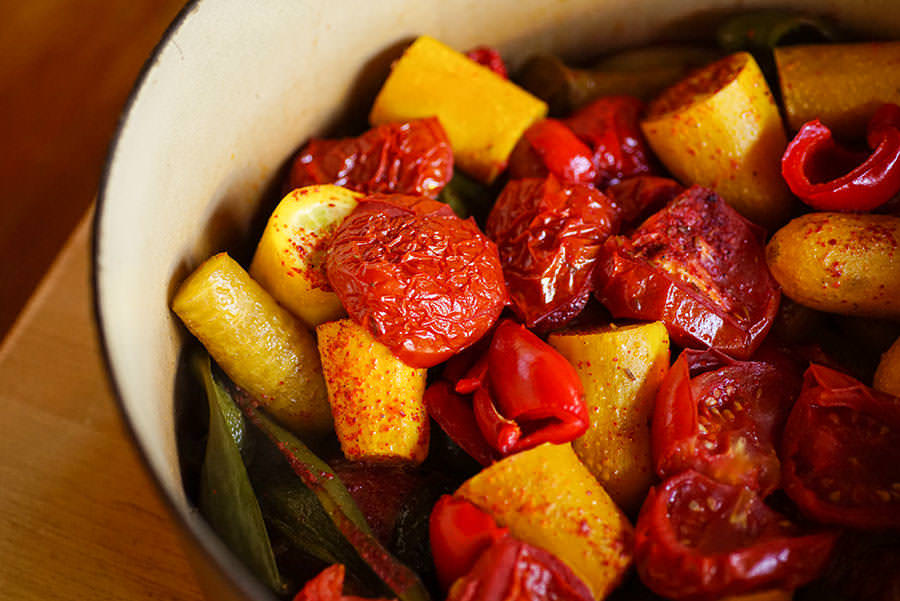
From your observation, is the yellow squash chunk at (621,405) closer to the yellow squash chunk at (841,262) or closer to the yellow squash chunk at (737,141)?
the yellow squash chunk at (841,262)

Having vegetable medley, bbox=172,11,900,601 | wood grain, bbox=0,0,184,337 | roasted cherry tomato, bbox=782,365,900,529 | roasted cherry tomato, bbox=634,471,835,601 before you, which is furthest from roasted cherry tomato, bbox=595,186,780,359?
wood grain, bbox=0,0,184,337

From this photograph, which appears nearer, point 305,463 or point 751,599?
point 751,599

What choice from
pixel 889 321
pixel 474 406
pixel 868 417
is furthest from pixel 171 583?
pixel 889 321

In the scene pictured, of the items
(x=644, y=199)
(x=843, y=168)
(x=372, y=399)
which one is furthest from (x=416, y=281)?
(x=843, y=168)

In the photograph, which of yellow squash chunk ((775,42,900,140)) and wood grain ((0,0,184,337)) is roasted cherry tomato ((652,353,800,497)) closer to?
yellow squash chunk ((775,42,900,140))

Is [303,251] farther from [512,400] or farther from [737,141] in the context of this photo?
[737,141]

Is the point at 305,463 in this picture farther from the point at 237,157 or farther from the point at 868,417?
the point at 868,417
